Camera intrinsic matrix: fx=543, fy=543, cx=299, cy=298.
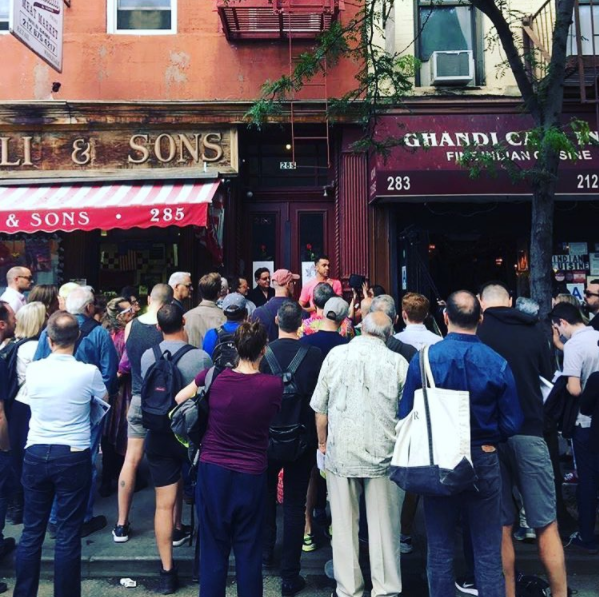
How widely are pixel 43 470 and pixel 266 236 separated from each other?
6859 millimetres

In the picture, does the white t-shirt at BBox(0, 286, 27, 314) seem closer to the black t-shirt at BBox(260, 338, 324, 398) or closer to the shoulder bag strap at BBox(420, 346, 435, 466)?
the black t-shirt at BBox(260, 338, 324, 398)

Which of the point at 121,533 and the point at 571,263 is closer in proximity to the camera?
the point at 121,533

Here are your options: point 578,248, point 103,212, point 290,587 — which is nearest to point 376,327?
point 290,587

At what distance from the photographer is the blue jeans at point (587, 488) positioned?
4.71 metres

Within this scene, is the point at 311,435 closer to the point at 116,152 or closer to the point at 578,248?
the point at 116,152

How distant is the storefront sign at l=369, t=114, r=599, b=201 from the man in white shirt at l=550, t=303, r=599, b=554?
4.13m

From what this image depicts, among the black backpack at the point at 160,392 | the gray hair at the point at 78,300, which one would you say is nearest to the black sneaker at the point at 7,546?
the black backpack at the point at 160,392

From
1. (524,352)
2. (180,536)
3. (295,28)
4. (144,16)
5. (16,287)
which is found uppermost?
(144,16)

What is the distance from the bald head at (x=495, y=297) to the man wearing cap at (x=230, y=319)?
2.17m

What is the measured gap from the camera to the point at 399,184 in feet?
28.3

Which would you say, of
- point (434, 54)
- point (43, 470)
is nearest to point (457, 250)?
point (434, 54)

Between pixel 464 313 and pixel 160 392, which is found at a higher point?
pixel 464 313

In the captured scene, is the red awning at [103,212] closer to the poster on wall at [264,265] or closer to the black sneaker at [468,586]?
the poster on wall at [264,265]

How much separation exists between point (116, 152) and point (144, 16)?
2461 mm
